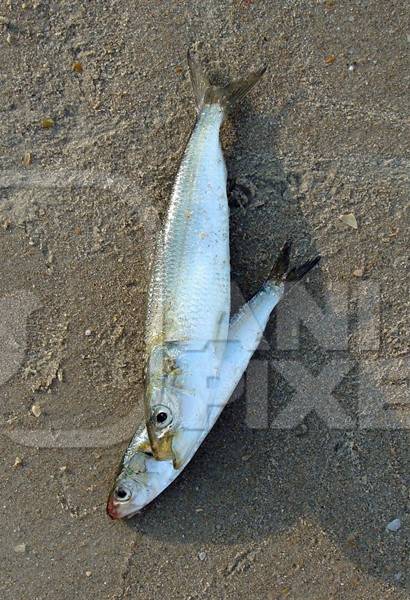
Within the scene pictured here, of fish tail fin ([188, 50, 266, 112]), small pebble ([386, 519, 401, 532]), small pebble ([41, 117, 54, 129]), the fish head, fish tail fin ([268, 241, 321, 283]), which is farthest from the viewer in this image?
small pebble ([41, 117, 54, 129])

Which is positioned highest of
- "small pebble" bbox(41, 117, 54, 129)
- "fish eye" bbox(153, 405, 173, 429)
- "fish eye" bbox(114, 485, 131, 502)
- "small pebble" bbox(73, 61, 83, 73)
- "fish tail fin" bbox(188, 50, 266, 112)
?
"small pebble" bbox(73, 61, 83, 73)

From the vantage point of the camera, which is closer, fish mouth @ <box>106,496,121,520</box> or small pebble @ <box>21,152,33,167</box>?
fish mouth @ <box>106,496,121,520</box>

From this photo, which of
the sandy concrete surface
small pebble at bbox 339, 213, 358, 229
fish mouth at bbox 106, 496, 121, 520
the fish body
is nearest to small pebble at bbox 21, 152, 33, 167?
the sandy concrete surface

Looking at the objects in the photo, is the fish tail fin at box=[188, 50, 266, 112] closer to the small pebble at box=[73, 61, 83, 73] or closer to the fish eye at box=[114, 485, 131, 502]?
the small pebble at box=[73, 61, 83, 73]

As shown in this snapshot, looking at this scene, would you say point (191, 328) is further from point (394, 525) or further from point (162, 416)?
point (394, 525)

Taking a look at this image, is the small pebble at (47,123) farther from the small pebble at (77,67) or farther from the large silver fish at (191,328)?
the large silver fish at (191,328)

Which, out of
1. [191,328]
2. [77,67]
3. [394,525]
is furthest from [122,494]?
[77,67]

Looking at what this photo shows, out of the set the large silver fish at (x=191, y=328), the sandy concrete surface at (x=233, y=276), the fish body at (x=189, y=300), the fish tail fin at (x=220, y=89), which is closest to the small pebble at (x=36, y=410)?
the sandy concrete surface at (x=233, y=276)

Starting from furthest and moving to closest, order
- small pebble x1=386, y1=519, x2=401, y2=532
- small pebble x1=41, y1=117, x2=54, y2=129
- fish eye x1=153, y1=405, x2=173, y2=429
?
1. small pebble x1=41, y1=117, x2=54, y2=129
2. small pebble x1=386, y1=519, x2=401, y2=532
3. fish eye x1=153, y1=405, x2=173, y2=429
